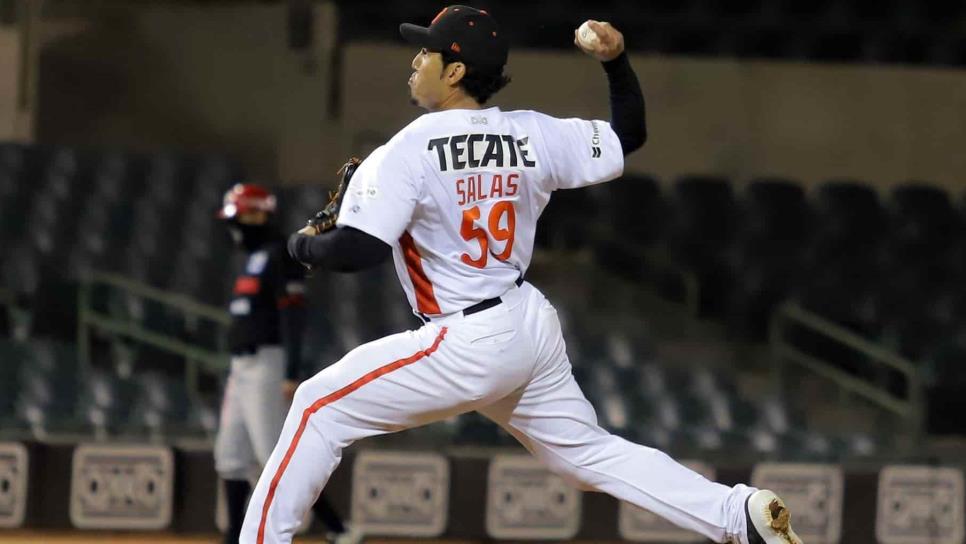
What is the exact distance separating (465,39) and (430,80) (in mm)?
155

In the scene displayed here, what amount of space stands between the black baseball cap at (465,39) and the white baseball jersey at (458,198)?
149 mm

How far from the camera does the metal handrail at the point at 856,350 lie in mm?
9547

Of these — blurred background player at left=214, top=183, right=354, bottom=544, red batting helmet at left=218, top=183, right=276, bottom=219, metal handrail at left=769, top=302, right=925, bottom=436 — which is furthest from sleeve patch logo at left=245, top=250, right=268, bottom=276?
metal handrail at left=769, top=302, right=925, bottom=436

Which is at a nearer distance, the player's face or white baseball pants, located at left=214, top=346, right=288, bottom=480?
the player's face

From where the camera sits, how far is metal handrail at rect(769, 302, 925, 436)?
9.55 meters

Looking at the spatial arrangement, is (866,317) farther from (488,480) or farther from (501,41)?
(501,41)

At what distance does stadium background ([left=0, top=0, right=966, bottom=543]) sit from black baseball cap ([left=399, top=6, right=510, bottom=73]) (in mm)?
4072

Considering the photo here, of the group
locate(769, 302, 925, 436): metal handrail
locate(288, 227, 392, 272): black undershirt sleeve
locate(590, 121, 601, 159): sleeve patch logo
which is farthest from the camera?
locate(769, 302, 925, 436): metal handrail

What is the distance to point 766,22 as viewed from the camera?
1348cm

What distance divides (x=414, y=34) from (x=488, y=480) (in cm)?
419

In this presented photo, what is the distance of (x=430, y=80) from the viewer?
14.1ft

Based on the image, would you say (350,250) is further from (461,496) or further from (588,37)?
(461,496)

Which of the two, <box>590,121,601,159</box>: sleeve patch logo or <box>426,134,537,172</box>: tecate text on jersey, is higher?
<box>590,121,601,159</box>: sleeve patch logo

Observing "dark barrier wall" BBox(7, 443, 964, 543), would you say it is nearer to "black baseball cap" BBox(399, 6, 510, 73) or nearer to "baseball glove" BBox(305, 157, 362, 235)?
"baseball glove" BBox(305, 157, 362, 235)
